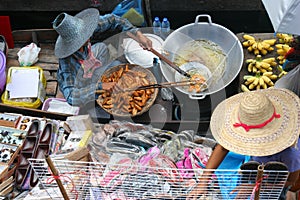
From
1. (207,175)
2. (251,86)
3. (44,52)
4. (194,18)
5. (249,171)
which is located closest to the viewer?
(249,171)

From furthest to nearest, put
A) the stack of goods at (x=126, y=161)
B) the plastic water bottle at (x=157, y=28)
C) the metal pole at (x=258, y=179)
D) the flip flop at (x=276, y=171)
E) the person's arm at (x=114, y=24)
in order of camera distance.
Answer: the plastic water bottle at (x=157, y=28), the person's arm at (x=114, y=24), the stack of goods at (x=126, y=161), the flip flop at (x=276, y=171), the metal pole at (x=258, y=179)

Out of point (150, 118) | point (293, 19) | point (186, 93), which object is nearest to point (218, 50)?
point (186, 93)

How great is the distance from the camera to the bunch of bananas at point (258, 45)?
470 cm

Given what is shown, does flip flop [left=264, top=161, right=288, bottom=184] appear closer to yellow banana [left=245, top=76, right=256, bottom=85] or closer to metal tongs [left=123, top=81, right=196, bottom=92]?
metal tongs [left=123, top=81, right=196, bottom=92]

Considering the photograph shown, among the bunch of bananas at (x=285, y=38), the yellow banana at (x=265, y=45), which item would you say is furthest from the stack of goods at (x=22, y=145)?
the bunch of bananas at (x=285, y=38)

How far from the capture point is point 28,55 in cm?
508

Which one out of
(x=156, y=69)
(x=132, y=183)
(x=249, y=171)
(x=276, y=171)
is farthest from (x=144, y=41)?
(x=276, y=171)

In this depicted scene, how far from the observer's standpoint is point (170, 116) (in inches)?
170

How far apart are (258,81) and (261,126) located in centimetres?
178

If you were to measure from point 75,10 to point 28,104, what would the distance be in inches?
67.0

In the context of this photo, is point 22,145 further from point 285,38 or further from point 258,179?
point 285,38

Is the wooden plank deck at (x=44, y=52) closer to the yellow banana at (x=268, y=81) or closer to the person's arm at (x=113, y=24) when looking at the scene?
the person's arm at (x=113, y=24)

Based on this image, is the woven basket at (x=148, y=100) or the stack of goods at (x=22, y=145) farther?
the woven basket at (x=148, y=100)

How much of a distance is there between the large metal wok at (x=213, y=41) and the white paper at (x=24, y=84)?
1469 mm
